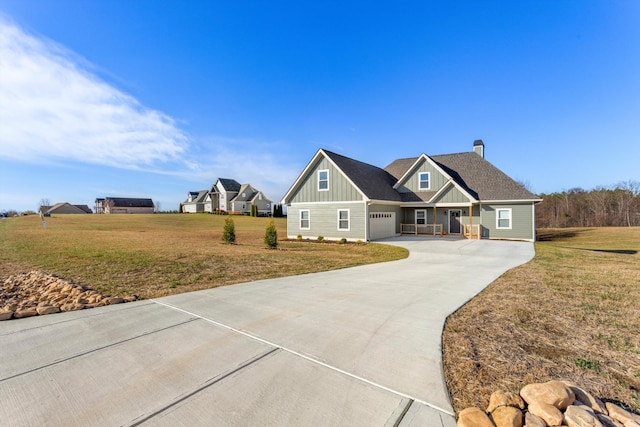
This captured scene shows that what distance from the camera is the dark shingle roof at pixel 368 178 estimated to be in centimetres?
1880

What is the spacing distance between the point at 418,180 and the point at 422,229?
12.3ft

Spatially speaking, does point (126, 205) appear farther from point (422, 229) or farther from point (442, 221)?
point (442, 221)

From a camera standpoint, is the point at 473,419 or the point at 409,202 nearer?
the point at 473,419

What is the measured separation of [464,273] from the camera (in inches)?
348

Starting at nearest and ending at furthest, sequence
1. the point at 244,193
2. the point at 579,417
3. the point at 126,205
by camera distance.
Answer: the point at 579,417, the point at 244,193, the point at 126,205

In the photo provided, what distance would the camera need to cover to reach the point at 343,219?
1914 centimetres

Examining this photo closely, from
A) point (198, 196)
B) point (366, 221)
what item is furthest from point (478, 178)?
point (198, 196)

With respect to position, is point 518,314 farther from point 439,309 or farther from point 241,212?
point 241,212

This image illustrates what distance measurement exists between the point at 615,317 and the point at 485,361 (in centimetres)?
344

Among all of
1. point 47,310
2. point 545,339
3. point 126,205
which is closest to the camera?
point 545,339

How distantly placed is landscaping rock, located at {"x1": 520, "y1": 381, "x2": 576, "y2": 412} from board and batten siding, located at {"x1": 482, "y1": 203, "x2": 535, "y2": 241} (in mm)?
19280

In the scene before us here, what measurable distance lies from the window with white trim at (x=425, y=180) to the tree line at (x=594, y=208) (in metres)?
29.0

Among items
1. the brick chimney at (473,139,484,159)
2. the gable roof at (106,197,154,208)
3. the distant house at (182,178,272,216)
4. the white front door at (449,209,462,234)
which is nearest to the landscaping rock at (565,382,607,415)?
the white front door at (449,209,462,234)

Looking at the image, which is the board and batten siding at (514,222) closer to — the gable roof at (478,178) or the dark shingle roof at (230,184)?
the gable roof at (478,178)
